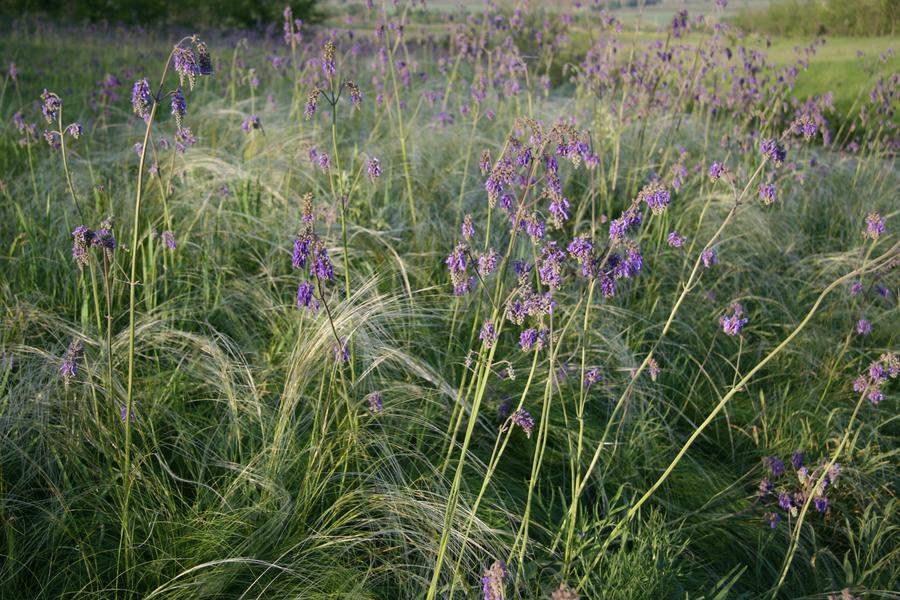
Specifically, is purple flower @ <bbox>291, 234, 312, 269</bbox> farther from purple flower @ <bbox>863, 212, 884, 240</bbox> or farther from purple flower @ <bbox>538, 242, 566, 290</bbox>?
purple flower @ <bbox>863, 212, 884, 240</bbox>

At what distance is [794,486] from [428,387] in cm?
127

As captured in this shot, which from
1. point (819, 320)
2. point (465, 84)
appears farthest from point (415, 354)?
point (465, 84)

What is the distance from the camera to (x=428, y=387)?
2680mm

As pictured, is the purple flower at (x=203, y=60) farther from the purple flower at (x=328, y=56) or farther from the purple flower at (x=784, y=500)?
the purple flower at (x=784, y=500)

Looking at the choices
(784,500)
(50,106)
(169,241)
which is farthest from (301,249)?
(784,500)

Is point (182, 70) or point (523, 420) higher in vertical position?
point (182, 70)

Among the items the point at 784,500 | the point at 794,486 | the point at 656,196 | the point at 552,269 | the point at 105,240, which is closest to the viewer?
the point at 105,240

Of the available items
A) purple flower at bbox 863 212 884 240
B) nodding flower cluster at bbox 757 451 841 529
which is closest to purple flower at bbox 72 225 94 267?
nodding flower cluster at bbox 757 451 841 529

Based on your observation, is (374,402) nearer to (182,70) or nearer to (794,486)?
(182,70)

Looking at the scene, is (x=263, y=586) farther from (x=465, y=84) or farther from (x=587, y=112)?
(x=465, y=84)

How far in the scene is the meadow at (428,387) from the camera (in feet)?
6.12

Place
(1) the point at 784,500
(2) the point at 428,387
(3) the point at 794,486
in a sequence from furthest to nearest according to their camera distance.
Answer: (2) the point at 428,387
(3) the point at 794,486
(1) the point at 784,500

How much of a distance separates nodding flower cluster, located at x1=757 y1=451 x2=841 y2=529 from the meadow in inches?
0.6

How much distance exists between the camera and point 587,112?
5.48 meters
